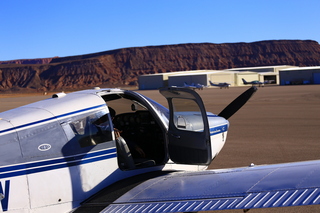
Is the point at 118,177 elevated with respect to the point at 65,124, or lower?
lower

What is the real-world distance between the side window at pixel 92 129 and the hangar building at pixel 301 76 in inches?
2966

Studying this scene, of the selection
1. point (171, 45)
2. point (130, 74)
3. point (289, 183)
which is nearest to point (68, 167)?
point (289, 183)

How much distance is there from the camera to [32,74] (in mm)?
150250

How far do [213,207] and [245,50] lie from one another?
168 m

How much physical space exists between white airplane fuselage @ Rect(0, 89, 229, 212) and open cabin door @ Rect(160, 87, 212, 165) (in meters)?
0.44

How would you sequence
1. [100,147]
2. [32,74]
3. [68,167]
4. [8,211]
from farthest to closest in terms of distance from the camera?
[32,74] → [100,147] → [68,167] → [8,211]

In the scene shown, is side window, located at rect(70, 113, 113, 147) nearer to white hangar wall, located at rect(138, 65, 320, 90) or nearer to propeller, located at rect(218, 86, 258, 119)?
propeller, located at rect(218, 86, 258, 119)

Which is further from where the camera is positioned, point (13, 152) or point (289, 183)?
point (13, 152)

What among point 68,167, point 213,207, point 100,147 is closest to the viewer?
point 213,207

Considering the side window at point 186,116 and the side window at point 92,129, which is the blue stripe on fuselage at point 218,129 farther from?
the side window at point 92,129

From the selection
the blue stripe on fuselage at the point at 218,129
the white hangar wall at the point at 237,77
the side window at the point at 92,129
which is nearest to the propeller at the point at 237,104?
the blue stripe on fuselage at the point at 218,129

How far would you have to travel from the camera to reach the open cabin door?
17.3 ft

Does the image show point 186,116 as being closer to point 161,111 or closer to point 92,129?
point 161,111

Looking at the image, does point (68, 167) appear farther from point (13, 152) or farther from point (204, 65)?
point (204, 65)
